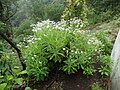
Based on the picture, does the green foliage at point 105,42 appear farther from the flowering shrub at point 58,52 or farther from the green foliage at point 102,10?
the green foliage at point 102,10

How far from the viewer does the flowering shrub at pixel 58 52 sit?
3.66 meters

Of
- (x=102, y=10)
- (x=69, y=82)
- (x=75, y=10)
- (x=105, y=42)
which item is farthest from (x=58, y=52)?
(x=102, y=10)

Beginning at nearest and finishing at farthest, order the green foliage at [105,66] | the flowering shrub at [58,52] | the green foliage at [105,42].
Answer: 1. the flowering shrub at [58,52]
2. the green foliage at [105,66]
3. the green foliage at [105,42]

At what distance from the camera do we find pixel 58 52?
369cm

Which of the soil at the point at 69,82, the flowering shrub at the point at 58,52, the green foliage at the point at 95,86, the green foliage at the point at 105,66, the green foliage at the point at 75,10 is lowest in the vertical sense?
the green foliage at the point at 95,86

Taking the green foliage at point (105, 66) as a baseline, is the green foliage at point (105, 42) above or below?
above

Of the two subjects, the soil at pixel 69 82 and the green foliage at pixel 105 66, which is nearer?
the soil at pixel 69 82

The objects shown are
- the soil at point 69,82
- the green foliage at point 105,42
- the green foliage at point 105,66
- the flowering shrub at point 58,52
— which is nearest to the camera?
the flowering shrub at point 58,52

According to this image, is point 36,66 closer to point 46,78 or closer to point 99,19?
point 46,78

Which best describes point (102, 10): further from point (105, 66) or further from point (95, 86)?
point (95, 86)

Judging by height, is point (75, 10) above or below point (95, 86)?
above

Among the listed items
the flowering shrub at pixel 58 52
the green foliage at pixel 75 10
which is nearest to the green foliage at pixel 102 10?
the green foliage at pixel 75 10

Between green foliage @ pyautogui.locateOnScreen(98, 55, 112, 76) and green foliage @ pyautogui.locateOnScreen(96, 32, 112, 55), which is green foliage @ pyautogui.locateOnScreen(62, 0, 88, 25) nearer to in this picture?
green foliage @ pyautogui.locateOnScreen(96, 32, 112, 55)

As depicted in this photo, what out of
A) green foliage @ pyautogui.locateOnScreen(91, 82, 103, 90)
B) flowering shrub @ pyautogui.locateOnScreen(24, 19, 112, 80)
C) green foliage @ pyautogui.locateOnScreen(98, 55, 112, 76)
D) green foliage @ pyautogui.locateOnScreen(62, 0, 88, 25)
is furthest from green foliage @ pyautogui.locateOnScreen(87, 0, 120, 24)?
green foliage @ pyautogui.locateOnScreen(91, 82, 103, 90)
